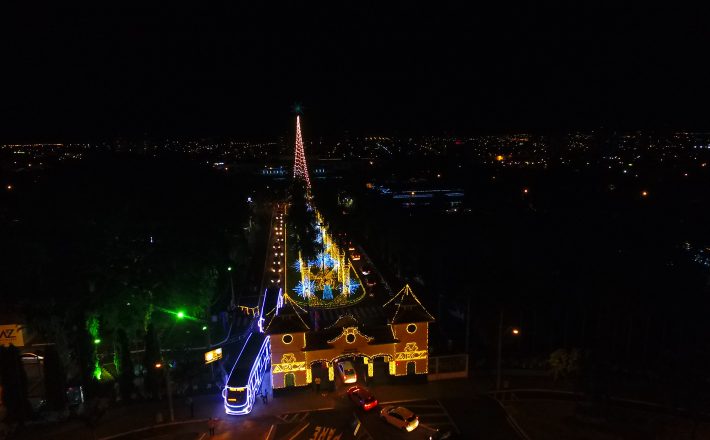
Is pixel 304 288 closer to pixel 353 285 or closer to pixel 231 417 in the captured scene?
pixel 353 285

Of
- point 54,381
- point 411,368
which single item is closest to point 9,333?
point 54,381

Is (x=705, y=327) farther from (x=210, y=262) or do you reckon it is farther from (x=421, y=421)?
(x=210, y=262)

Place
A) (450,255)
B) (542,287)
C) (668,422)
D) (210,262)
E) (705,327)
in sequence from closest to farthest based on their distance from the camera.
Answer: (668,422), (705,327), (542,287), (210,262), (450,255)

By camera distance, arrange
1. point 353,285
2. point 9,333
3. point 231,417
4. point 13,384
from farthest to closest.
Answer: point 353,285, point 9,333, point 231,417, point 13,384

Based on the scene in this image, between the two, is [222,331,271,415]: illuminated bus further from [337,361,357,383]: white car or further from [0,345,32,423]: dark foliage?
[0,345,32,423]: dark foliage

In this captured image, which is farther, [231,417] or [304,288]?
[304,288]

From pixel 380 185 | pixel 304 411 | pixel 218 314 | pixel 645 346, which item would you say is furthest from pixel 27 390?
pixel 380 185

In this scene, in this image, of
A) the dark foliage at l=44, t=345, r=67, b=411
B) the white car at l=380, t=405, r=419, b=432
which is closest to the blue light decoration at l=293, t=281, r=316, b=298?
the white car at l=380, t=405, r=419, b=432

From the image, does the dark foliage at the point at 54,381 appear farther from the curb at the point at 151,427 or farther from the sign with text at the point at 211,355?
the sign with text at the point at 211,355
